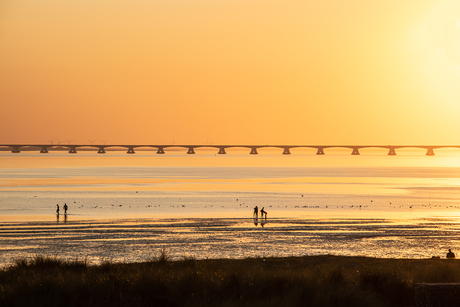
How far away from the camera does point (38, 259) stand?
770 inches

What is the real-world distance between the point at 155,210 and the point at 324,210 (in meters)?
20.2

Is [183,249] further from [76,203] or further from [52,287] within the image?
[76,203]

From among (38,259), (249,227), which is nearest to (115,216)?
(249,227)

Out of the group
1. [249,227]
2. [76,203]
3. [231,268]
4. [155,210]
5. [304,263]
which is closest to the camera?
[231,268]

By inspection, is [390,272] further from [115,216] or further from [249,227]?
[115,216]

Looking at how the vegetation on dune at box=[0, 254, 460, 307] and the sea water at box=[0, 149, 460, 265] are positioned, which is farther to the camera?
the sea water at box=[0, 149, 460, 265]

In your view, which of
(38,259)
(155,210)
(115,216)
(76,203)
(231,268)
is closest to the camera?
(231,268)

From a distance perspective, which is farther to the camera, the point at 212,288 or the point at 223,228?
the point at 223,228

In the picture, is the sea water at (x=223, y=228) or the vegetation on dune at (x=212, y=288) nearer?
the vegetation on dune at (x=212, y=288)

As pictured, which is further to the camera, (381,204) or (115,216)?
(381,204)

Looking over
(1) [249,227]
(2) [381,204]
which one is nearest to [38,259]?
(1) [249,227]

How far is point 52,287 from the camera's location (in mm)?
14633

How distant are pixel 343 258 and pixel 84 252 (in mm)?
14859

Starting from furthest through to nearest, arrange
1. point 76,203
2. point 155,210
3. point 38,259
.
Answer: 1. point 76,203
2. point 155,210
3. point 38,259
